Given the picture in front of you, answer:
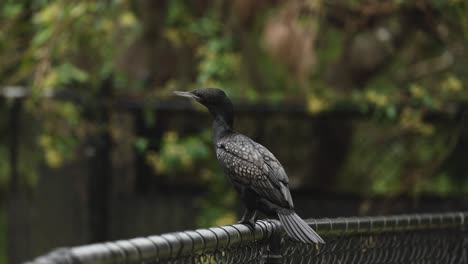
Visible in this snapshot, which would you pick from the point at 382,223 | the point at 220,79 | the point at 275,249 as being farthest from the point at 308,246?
the point at 220,79

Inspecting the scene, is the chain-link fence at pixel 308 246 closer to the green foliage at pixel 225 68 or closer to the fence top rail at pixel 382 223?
the fence top rail at pixel 382 223

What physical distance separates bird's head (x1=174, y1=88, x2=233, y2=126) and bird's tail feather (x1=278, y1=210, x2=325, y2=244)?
29.9 inches

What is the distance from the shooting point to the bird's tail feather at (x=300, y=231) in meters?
2.68

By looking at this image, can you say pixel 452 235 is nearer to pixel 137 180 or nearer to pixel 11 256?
pixel 137 180

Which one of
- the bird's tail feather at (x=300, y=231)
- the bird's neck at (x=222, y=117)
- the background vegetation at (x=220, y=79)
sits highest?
the bird's neck at (x=222, y=117)

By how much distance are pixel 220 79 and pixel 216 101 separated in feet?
9.67

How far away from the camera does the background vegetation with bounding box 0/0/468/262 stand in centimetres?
645

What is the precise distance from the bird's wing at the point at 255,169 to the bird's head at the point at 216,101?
6.4 inches

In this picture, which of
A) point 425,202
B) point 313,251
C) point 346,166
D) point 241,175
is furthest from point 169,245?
point 346,166

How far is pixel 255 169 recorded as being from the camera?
3.27 metres

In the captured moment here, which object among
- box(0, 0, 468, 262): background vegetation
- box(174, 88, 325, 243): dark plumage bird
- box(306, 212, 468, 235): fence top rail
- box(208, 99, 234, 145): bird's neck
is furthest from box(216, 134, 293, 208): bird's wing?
box(0, 0, 468, 262): background vegetation

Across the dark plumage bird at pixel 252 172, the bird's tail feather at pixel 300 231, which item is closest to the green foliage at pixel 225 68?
the dark plumage bird at pixel 252 172

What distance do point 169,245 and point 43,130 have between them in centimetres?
535

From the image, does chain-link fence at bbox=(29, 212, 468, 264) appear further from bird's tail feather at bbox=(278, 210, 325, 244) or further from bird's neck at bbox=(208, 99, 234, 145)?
bird's neck at bbox=(208, 99, 234, 145)
